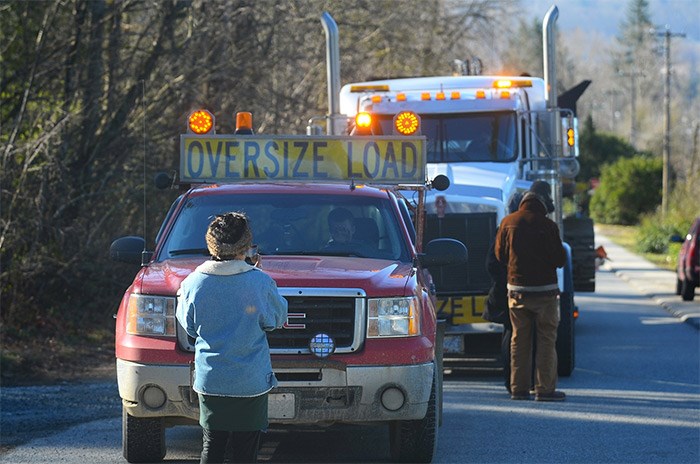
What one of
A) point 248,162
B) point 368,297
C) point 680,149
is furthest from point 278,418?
point 680,149

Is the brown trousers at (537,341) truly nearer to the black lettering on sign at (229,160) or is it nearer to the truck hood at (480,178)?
the truck hood at (480,178)

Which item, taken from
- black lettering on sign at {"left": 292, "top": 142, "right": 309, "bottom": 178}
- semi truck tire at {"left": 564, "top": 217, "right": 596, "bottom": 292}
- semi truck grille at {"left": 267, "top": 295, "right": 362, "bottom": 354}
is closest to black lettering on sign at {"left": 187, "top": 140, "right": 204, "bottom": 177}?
black lettering on sign at {"left": 292, "top": 142, "right": 309, "bottom": 178}

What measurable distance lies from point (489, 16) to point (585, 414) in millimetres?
19728

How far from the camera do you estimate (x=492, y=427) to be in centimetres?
1023

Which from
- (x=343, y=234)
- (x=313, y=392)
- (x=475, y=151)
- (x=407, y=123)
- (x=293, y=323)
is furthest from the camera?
(x=475, y=151)

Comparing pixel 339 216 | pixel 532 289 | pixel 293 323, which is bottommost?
pixel 532 289

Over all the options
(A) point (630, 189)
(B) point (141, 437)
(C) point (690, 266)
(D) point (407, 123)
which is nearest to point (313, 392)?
(B) point (141, 437)

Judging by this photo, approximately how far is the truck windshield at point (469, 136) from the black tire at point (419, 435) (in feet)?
20.9

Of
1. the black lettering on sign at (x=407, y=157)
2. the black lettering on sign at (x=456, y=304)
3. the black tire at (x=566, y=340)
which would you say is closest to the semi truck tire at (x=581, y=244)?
the black tire at (x=566, y=340)

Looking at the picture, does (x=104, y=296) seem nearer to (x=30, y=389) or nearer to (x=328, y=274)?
(x=30, y=389)

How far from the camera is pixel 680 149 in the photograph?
3440 inches

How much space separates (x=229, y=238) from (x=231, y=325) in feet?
1.34

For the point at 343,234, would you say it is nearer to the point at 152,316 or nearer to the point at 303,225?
the point at 303,225

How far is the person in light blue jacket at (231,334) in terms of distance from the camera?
244 inches
